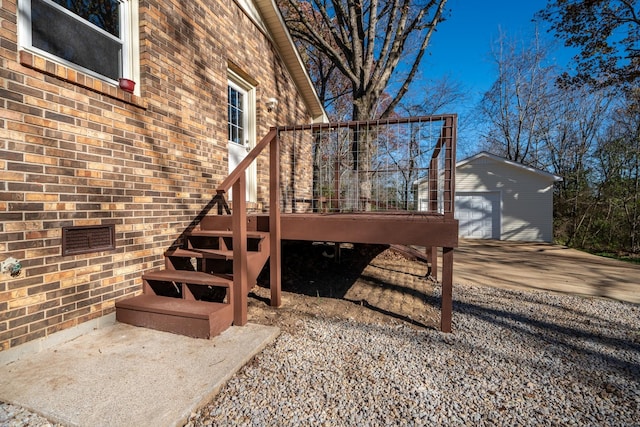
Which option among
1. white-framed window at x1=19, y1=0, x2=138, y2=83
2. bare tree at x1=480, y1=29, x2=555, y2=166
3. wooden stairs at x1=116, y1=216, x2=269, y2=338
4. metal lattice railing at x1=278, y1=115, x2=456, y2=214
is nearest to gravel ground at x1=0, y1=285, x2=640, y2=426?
wooden stairs at x1=116, y1=216, x2=269, y2=338

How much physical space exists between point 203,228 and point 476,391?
3.18 meters

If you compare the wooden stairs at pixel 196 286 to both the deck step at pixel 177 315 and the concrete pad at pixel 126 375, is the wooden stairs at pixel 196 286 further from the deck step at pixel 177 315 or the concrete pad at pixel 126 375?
the concrete pad at pixel 126 375

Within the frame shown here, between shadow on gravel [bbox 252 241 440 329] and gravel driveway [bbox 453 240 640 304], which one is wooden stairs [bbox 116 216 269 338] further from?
gravel driveway [bbox 453 240 640 304]

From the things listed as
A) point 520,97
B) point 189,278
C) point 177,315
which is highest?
point 520,97

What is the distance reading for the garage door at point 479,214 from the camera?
12.5 meters

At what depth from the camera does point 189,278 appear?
286 centimetres

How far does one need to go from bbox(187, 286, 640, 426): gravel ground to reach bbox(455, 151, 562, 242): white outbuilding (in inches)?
382

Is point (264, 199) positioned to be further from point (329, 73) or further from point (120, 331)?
point (329, 73)

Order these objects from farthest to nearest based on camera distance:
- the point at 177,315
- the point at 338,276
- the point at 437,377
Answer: the point at 338,276, the point at 177,315, the point at 437,377

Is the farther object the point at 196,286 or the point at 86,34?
the point at 196,286

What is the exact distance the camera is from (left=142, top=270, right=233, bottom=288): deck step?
277 cm

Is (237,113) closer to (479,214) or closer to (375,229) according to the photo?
(375,229)

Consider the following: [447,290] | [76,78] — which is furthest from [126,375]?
[447,290]

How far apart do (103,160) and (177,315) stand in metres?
1.47
